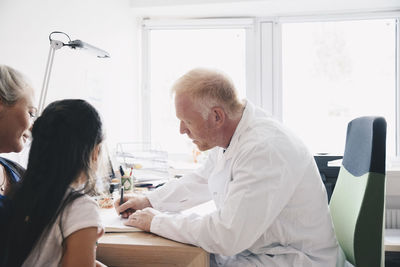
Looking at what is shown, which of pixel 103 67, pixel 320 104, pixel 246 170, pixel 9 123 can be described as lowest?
pixel 246 170

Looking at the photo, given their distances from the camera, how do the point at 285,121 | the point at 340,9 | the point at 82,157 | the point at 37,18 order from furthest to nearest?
the point at 285,121 < the point at 340,9 < the point at 37,18 < the point at 82,157

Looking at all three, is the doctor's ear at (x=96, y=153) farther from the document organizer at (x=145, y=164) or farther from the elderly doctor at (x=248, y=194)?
the document organizer at (x=145, y=164)

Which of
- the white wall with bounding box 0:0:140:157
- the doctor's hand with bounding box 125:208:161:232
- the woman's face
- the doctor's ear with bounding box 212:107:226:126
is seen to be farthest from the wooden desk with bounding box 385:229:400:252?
the woman's face

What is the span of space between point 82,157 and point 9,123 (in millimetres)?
306

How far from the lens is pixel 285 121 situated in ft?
9.27

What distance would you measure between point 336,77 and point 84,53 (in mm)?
1866

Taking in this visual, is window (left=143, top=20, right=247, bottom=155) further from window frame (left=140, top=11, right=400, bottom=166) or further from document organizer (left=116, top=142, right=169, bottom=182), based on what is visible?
document organizer (left=116, top=142, right=169, bottom=182)

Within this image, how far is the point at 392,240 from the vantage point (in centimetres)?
217

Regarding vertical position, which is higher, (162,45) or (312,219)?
(162,45)

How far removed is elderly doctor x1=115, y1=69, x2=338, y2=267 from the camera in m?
1.02

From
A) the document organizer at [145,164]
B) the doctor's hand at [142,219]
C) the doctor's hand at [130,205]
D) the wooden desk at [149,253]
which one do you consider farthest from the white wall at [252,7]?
the wooden desk at [149,253]

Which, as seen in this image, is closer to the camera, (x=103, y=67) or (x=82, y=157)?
(x=82, y=157)

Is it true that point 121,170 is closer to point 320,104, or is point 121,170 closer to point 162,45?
point 162,45

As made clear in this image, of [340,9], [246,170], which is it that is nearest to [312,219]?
[246,170]
